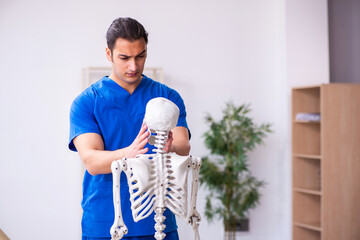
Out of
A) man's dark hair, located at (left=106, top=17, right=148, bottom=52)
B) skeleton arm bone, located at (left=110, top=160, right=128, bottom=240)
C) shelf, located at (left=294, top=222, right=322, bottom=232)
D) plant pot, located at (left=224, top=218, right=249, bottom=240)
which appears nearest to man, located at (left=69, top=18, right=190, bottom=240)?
man's dark hair, located at (left=106, top=17, right=148, bottom=52)

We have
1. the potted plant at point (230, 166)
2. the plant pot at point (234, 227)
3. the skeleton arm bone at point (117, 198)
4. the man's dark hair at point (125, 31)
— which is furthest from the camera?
the plant pot at point (234, 227)

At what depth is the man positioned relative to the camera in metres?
1.55

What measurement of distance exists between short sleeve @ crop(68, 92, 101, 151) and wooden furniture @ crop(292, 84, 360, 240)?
2851 millimetres

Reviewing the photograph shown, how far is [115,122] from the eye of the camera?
1.58m

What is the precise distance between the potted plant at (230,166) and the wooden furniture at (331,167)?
1.28 ft

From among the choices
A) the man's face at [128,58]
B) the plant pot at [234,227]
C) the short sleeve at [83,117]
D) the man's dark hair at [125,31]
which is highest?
the man's dark hair at [125,31]

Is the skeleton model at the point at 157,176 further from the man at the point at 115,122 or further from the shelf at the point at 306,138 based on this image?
the shelf at the point at 306,138

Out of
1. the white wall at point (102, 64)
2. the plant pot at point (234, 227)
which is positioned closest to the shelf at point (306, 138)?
the white wall at point (102, 64)

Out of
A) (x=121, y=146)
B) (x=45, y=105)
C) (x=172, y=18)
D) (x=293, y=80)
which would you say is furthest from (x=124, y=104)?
(x=293, y=80)

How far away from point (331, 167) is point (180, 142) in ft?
9.12

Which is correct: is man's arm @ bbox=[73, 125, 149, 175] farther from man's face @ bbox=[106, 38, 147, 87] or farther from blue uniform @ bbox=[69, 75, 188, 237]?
man's face @ bbox=[106, 38, 147, 87]

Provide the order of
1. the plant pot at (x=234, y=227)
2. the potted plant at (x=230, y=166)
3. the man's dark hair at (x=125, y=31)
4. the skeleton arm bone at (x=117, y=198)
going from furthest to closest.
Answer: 1. the plant pot at (x=234, y=227)
2. the potted plant at (x=230, y=166)
3. the man's dark hair at (x=125, y=31)
4. the skeleton arm bone at (x=117, y=198)

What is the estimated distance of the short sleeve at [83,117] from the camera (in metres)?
1.56

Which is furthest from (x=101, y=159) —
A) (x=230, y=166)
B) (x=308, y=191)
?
(x=308, y=191)
